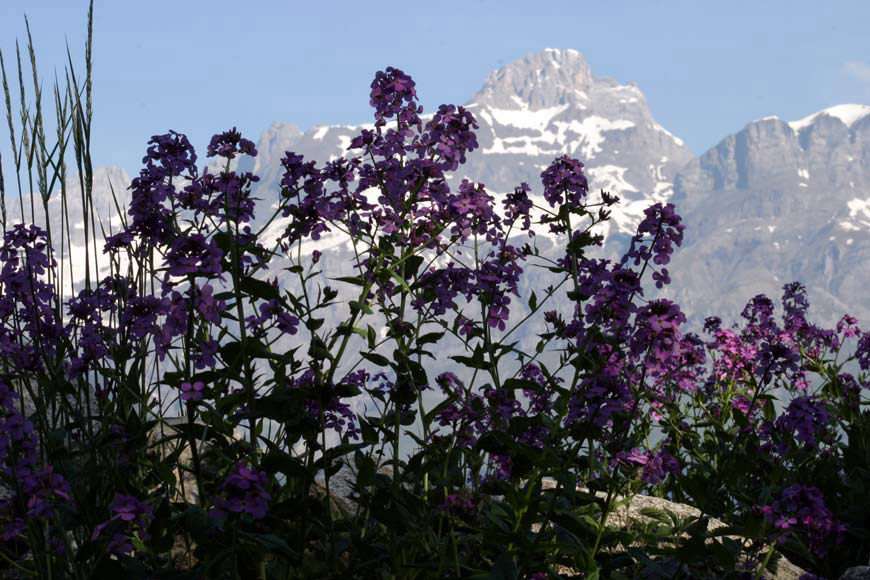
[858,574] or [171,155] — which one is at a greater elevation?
[171,155]

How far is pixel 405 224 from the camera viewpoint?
4344 mm

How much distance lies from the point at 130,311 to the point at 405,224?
151cm

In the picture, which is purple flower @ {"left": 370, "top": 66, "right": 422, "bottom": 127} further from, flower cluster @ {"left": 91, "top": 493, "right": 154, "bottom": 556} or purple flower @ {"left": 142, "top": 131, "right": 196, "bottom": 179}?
flower cluster @ {"left": 91, "top": 493, "right": 154, "bottom": 556}

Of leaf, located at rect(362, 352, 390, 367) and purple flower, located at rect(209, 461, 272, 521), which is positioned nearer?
purple flower, located at rect(209, 461, 272, 521)

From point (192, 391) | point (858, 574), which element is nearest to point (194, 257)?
point (192, 391)

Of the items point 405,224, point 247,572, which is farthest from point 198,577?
point 405,224

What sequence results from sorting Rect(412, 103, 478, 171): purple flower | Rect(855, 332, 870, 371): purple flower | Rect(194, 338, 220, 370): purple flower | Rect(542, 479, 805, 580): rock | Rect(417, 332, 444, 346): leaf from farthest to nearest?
Rect(855, 332, 870, 371): purple flower → Rect(542, 479, 805, 580): rock → Rect(412, 103, 478, 171): purple flower → Rect(417, 332, 444, 346): leaf → Rect(194, 338, 220, 370): purple flower

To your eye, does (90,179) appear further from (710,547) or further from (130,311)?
(710,547)

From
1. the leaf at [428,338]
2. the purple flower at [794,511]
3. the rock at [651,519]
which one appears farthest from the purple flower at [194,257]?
the rock at [651,519]

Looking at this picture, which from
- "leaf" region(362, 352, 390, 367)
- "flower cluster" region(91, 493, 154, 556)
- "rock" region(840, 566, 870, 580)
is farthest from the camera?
"rock" region(840, 566, 870, 580)

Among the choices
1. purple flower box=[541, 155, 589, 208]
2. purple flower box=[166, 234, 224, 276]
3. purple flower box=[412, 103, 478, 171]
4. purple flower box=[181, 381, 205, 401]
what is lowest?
purple flower box=[181, 381, 205, 401]

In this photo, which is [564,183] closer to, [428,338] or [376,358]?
[428,338]

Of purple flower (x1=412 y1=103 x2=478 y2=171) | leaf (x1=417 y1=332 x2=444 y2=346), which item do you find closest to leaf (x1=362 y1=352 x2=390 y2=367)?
leaf (x1=417 y1=332 x2=444 y2=346)

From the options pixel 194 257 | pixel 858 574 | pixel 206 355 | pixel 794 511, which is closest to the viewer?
pixel 194 257
